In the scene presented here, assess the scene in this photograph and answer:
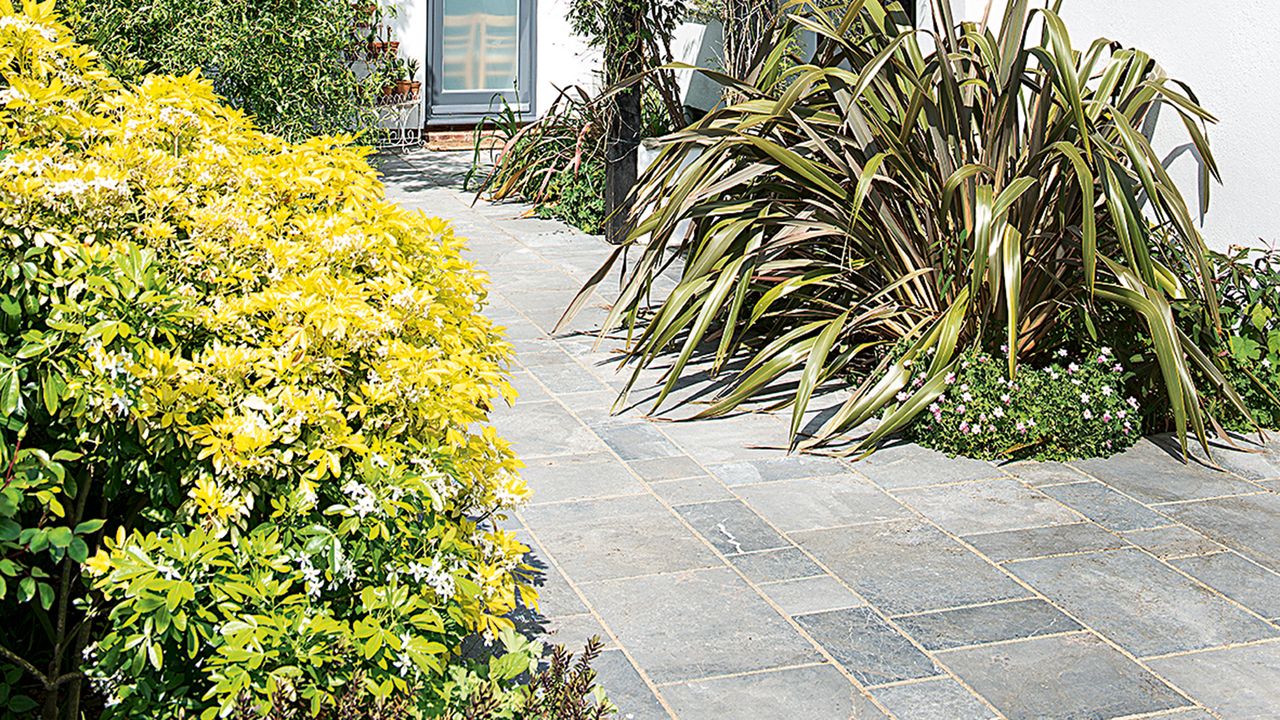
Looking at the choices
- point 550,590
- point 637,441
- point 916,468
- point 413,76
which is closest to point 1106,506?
point 916,468

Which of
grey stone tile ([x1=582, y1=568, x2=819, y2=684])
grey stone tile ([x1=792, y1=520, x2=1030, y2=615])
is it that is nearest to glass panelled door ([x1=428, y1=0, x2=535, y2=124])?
grey stone tile ([x1=792, y1=520, x2=1030, y2=615])

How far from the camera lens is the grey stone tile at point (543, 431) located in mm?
5242

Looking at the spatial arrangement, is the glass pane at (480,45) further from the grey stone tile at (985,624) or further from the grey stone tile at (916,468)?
the grey stone tile at (985,624)

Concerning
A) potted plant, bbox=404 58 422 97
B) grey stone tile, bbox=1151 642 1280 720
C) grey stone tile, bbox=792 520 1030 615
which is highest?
potted plant, bbox=404 58 422 97

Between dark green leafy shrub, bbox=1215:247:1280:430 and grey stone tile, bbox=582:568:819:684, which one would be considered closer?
grey stone tile, bbox=582:568:819:684

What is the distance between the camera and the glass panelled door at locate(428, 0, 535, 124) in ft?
45.3

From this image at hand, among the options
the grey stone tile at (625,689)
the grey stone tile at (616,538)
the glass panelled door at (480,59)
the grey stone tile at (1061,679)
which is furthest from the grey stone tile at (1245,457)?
the glass panelled door at (480,59)

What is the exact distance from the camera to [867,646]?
366cm

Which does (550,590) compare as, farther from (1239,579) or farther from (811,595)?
(1239,579)

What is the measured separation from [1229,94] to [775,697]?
3.66 m

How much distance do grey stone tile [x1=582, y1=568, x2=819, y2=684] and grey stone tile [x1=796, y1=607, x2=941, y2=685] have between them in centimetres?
8

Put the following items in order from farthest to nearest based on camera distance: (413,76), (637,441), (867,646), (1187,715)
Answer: (413,76), (637,441), (867,646), (1187,715)

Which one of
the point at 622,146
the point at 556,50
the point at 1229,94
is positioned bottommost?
the point at 622,146

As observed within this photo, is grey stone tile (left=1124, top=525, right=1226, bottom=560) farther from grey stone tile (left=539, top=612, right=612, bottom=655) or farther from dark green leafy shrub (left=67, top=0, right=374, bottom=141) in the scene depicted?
dark green leafy shrub (left=67, top=0, right=374, bottom=141)
